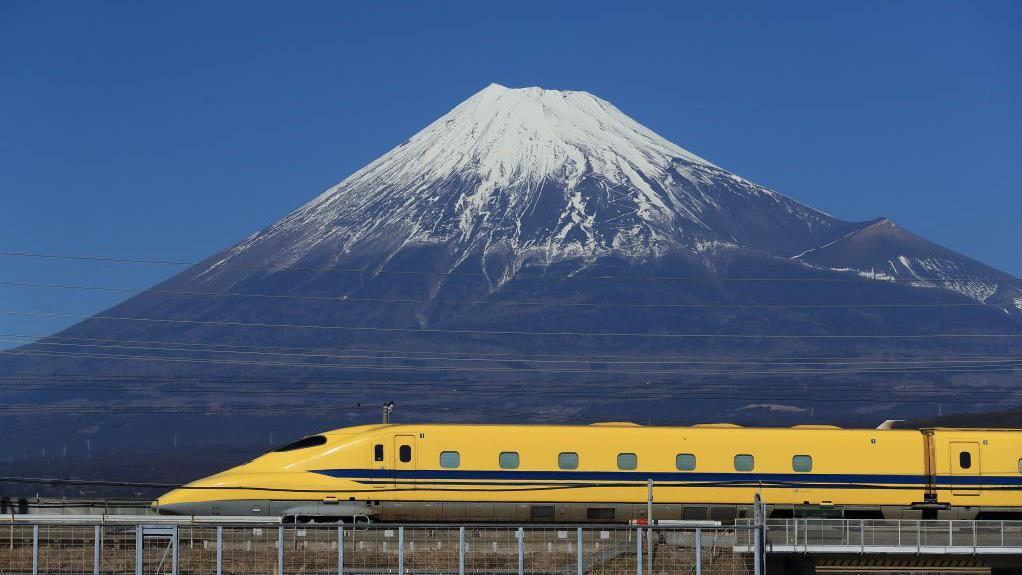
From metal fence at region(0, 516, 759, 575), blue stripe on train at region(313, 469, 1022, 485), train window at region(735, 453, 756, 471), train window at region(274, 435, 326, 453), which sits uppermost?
train window at region(274, 435, 326, 453)

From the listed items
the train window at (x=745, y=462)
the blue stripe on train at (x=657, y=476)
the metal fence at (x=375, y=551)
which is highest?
the train window at (x=745, y=462)

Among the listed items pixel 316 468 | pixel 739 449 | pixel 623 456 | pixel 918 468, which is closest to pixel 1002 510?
pixel 918 468

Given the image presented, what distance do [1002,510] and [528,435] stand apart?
19670mm

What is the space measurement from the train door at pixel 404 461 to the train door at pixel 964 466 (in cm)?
2185

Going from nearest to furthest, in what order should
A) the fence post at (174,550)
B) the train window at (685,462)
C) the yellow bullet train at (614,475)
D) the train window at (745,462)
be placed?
the fence post at (174,550), the yellow bullet train at (614,475), the train window at (685,462), the train window at (745,462)

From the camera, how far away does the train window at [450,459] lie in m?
65.6

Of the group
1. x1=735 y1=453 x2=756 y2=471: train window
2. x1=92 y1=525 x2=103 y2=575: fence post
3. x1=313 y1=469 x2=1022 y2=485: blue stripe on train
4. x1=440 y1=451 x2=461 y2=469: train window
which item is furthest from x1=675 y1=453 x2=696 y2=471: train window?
x1=92 y1=525 x2=103 y2=575: fence post

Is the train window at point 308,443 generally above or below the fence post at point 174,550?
above

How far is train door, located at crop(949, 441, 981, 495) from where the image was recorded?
67.8 metres

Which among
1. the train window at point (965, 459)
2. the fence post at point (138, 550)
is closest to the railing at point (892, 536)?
the train window at point (965, 459)

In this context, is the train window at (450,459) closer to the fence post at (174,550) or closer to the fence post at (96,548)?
the fence post at (174,550)

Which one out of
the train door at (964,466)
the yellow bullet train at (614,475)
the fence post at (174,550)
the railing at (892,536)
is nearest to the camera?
the fence post at (174,550)

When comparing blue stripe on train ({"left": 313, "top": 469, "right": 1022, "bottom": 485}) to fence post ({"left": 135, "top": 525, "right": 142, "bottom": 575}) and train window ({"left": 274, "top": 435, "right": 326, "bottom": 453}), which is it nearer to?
train window ({"left": 274, "top": 435, "right": 326, "bottom": 453})

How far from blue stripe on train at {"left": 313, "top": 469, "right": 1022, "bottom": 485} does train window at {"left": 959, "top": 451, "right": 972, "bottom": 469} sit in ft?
1.61
